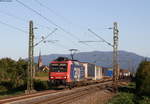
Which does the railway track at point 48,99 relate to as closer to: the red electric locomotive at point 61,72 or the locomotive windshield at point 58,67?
the red electric locomotive at point 61,72

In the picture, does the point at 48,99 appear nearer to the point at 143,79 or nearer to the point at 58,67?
the point at 58,67

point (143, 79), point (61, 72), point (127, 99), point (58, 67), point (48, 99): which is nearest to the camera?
point (48, 99)

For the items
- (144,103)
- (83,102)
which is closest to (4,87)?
(83,102)

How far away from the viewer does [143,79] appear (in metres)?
42.4

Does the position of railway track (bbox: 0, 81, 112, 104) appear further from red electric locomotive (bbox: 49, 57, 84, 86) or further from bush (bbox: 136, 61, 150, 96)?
→ bush (bbox: 136, 61, 150, 96)

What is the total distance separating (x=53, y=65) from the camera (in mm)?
40156

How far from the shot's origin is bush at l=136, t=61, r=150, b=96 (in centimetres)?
4089

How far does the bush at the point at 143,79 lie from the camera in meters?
40.9

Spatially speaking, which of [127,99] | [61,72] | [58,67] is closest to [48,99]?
[127,99]

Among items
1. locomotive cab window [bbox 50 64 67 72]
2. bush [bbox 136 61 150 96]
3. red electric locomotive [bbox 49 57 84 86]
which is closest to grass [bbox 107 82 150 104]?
bush [bbox 136 61 150 96]

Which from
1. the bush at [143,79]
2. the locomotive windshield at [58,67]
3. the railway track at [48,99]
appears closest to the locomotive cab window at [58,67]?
the locomotive windshield at [58,67]

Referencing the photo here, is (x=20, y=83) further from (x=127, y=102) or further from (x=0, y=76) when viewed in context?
(x=127, y=102)

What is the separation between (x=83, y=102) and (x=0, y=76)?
61.0 feet

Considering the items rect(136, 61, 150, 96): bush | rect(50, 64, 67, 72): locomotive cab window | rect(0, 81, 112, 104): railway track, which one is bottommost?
rect(0, 81, 112, 104): railway track
